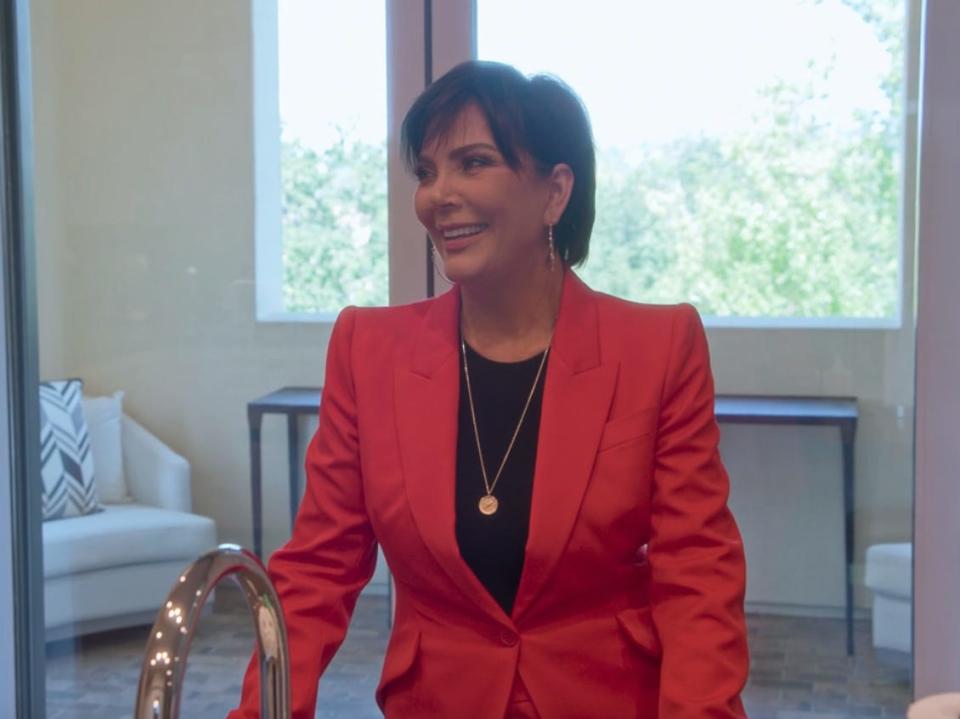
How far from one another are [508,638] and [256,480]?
1.34 m

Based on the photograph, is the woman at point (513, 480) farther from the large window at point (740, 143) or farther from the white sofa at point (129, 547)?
the white sofa at point (129, 547)

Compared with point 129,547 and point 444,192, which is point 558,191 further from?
point 129,547

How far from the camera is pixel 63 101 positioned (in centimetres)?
279

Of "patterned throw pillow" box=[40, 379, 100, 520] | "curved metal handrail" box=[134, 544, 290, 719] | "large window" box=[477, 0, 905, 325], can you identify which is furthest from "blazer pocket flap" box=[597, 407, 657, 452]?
"patterned throw pillow" box=[40, 379, 100, 520]

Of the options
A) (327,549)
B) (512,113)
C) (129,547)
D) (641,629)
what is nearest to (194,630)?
(327,549)

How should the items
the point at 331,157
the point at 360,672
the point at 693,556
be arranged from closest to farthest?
1. the point at 693,556
2. the point at 331,157
3. the point at 360,672

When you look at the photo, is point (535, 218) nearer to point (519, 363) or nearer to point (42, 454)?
point (519, 363)

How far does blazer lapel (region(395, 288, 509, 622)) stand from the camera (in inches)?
58.3

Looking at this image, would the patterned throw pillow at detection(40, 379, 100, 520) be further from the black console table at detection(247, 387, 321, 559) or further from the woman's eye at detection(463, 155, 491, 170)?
the woman's eye at detection(463, 155, 491, 170)

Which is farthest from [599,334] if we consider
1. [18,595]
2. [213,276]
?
[18,595]

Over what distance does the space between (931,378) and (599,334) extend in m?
1.02

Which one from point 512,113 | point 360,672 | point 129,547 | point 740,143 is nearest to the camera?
point 512,113

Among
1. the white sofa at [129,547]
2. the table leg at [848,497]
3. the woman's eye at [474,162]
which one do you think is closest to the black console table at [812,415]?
the table leg at [848,497]

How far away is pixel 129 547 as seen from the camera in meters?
2.88
